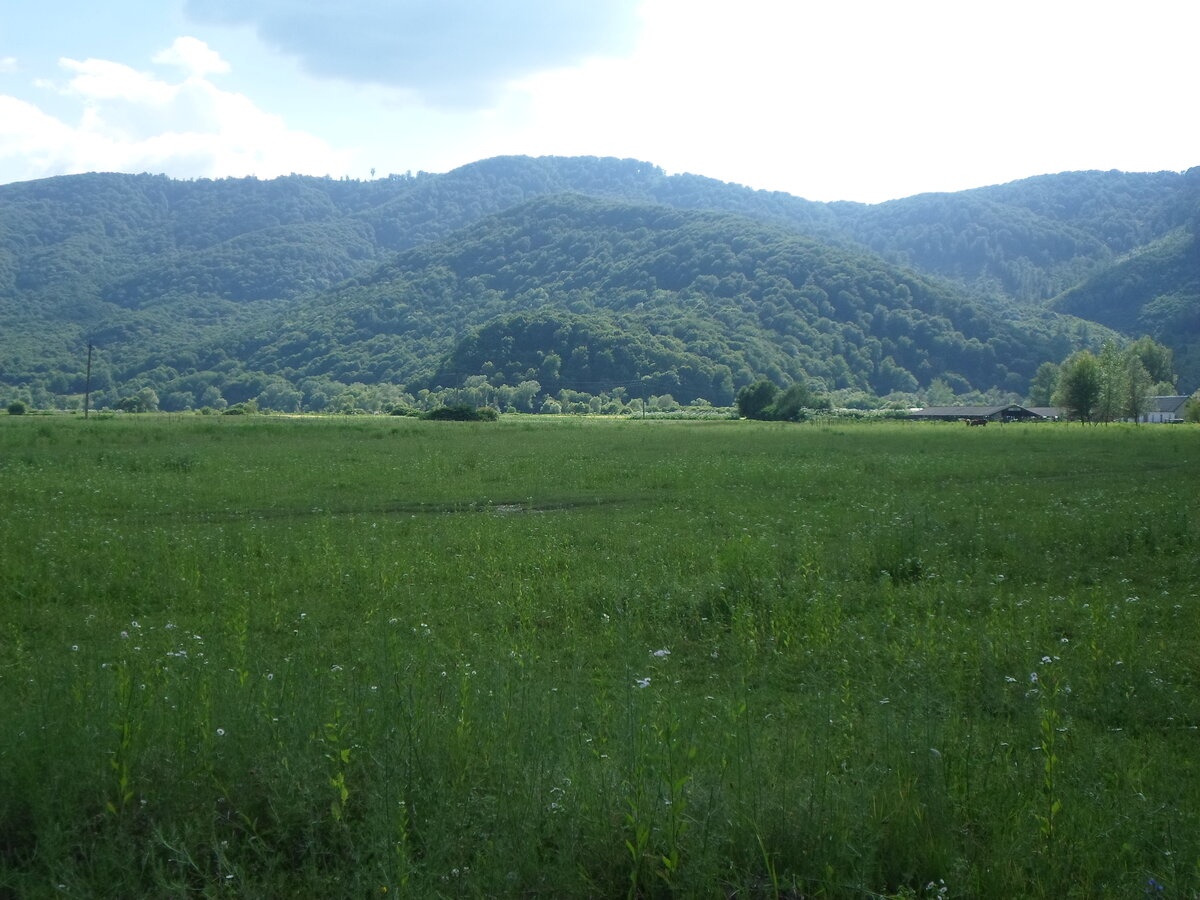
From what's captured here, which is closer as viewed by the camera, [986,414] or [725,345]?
[986,414]

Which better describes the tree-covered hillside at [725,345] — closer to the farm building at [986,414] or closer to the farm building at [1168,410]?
the farm building at [986,414]

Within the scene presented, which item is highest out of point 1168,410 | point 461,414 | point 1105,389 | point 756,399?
point 1105,389

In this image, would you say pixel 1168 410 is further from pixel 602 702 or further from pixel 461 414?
pixel 602 702

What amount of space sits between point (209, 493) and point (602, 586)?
13.5 metres

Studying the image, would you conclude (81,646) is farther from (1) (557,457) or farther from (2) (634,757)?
(1) (557,457)

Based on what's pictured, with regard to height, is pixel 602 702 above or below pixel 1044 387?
below

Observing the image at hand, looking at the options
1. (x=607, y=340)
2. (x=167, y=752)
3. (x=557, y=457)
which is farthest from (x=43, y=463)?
(x=607, y=340)

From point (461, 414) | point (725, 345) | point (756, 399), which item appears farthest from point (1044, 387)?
point (461, 414)

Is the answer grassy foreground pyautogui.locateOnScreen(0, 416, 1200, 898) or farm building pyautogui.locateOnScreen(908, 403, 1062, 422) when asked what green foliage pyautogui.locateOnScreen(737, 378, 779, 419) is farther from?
grassy foreground pyautogui.locateOnScreen(0, 416, 1200, 898)

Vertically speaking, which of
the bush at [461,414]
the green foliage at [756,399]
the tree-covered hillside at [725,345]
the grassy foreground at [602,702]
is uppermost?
the tree-covered hillside at [725,345]

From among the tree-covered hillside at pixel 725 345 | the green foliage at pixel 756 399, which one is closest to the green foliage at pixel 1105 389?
the green foliage at pixel 756 399

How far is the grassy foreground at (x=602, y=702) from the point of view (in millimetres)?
4438

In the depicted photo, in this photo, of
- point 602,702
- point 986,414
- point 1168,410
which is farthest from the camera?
point 1168,410

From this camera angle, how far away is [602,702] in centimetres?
641
